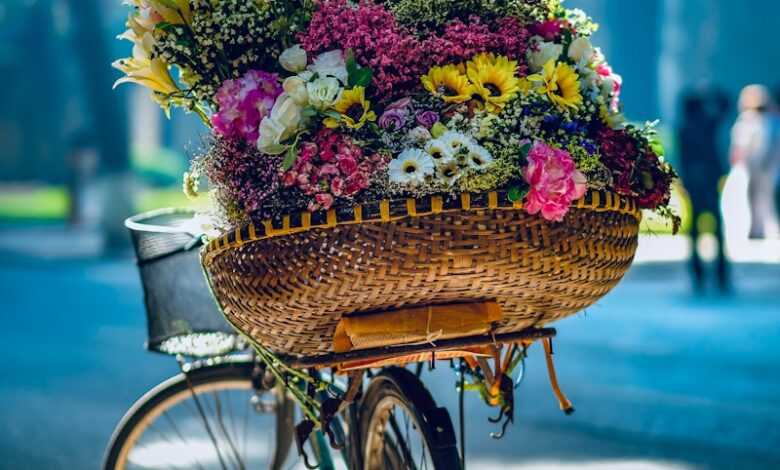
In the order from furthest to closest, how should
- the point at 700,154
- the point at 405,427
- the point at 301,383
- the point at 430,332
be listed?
the point at 700,154, the point at 301,383, the point at 405,427, the point at 430,332

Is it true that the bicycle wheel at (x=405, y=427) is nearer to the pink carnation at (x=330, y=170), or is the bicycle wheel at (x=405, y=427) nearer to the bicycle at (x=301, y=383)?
the bicycle at (x=301, y=383)

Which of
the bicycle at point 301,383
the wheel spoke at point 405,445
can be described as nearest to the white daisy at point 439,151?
the bicycle at point 301,383

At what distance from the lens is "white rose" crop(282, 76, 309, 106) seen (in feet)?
10.4

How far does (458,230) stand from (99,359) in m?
7.09

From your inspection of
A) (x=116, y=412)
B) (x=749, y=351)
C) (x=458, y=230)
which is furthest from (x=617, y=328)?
(x=458, y=230)

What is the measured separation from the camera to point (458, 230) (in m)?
3.09

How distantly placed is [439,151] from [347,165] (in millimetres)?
207

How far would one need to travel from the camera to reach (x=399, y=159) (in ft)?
10.2

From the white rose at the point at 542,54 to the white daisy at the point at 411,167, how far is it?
440 mm

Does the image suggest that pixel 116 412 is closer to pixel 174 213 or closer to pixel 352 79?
pixel 174 213

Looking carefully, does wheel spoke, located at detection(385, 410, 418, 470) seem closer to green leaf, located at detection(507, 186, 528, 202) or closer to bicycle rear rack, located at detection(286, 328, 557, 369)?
bicycle rear rack, located at detection(286, 328, 557, 369)

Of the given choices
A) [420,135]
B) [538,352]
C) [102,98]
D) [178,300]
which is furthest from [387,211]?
[102,98]

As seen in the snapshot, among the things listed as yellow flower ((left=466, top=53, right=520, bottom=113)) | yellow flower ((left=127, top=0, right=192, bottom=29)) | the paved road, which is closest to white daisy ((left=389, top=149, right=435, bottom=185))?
yellow flower ((left=466, top=53, right=520, bottom=113))

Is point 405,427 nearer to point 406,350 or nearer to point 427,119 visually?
point 406,350
